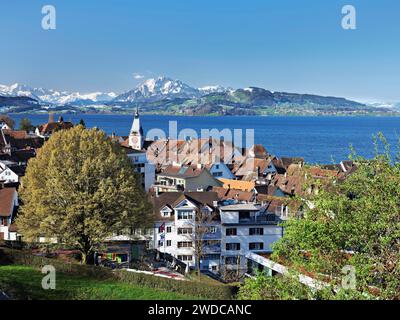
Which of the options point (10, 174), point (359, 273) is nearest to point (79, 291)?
point (359, 273)

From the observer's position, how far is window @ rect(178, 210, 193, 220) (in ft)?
143

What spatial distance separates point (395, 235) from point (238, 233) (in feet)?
98.2

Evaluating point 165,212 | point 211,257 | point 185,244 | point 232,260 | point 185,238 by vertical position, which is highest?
point 165,212

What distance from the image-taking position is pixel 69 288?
85.0 feet

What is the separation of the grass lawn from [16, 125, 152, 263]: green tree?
347cm

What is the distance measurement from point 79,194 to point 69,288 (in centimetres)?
685

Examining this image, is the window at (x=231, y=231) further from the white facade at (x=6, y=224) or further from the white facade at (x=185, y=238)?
the white facade at (x=6, y=224)

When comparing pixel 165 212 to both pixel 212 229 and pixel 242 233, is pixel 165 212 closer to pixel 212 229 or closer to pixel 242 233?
pixel 212 229

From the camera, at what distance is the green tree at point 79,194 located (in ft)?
103

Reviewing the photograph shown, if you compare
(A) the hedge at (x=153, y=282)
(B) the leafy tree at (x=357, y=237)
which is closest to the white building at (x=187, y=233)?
(A) the hedge at (x=153, y=282)

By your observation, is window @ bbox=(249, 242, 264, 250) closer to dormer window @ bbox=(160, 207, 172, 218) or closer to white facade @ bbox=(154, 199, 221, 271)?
white facade @ bbox=(154, 199, 221, 271)

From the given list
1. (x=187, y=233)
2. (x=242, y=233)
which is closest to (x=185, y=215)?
(x=187, y=233)

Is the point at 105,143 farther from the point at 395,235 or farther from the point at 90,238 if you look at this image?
the point at 395,235

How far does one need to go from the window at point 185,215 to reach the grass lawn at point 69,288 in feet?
51.1
